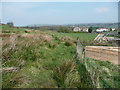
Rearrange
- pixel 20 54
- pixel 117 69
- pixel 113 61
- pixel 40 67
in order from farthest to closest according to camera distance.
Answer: pixel 113 61
pixel 117 69
pixel 20 54
pixel 40 67

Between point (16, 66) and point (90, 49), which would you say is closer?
point (16, 66)

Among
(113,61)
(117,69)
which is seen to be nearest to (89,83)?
(117,69)

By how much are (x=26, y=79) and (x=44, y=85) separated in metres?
0.35

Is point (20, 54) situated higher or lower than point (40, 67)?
higher

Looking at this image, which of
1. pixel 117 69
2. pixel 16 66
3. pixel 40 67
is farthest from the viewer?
pixel 117 69

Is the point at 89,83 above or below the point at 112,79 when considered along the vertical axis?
Result: above

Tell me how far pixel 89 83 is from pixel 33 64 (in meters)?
1.56

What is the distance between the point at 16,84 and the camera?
216 centimetres

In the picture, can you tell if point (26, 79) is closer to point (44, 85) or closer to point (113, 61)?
point (44, 85)

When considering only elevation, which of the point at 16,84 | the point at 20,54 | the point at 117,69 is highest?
the point at 20,54

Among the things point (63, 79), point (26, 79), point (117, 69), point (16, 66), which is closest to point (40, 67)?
point (16, 66)

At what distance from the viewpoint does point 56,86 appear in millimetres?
2207

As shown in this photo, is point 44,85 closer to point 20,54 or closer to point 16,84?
point 16,84

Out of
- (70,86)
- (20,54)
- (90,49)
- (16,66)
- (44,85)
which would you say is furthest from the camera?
(90,49)
